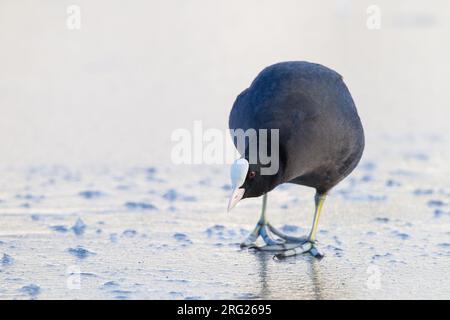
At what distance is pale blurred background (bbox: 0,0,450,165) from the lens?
28.9 ft

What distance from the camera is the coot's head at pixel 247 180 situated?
4.53 metres

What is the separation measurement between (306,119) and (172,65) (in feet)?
21.9

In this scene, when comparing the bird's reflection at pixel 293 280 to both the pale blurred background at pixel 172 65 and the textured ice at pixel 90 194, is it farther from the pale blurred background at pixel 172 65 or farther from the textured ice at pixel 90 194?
the pale blurred background at pixel 172 65

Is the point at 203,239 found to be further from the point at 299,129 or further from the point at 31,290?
the point at 31,290

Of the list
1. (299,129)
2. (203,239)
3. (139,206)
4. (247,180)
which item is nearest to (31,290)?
(247,180)

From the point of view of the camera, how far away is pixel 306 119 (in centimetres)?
498

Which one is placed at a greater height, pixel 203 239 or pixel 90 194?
pixel 90 194

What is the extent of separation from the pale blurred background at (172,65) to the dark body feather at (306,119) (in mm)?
2676

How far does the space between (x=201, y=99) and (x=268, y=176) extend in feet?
18.0

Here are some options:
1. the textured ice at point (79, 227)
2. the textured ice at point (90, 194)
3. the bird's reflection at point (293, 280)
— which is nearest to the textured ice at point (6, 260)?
the textured ice at point (79, 227)

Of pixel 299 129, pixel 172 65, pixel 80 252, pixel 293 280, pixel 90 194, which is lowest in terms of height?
pixel 293 280
